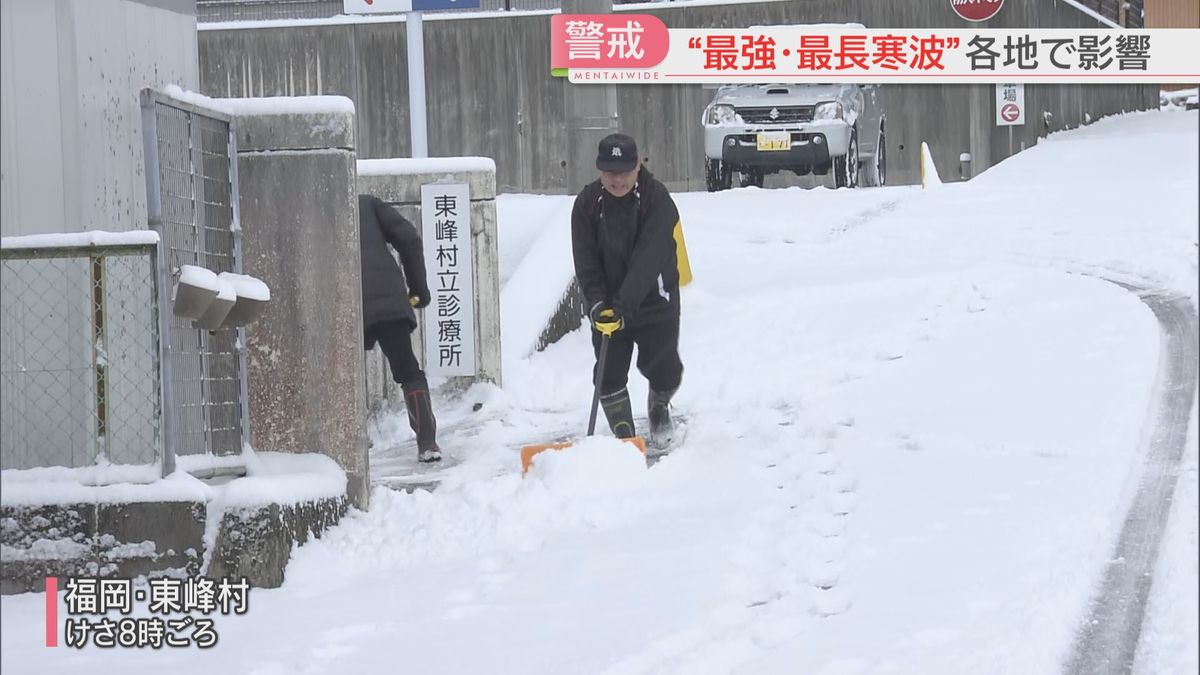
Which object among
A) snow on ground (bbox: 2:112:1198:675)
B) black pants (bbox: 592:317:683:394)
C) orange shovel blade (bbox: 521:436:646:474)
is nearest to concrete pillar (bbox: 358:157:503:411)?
snow on ground (bbox: 2:112:1198:675)

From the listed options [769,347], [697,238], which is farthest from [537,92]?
[769,347]

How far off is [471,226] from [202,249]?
12.5 feet

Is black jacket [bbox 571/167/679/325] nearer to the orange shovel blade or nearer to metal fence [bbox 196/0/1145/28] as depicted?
the orange shovel blade

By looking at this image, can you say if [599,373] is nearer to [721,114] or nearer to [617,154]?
[617,154]

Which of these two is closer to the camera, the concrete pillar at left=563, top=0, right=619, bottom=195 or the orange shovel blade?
the orange shovel blade

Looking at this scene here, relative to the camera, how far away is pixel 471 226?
404 inches

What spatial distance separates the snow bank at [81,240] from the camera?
569 centimetres

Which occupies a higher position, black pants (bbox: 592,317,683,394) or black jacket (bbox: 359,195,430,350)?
black jacket (bbox: 359,195,430,350)

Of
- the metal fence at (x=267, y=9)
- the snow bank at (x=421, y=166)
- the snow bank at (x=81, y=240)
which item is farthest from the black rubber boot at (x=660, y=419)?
the metal fence at (x=267, y=9)

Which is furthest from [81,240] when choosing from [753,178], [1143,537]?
[753,178]

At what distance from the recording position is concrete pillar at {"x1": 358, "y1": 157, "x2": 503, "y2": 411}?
33.2 ft
